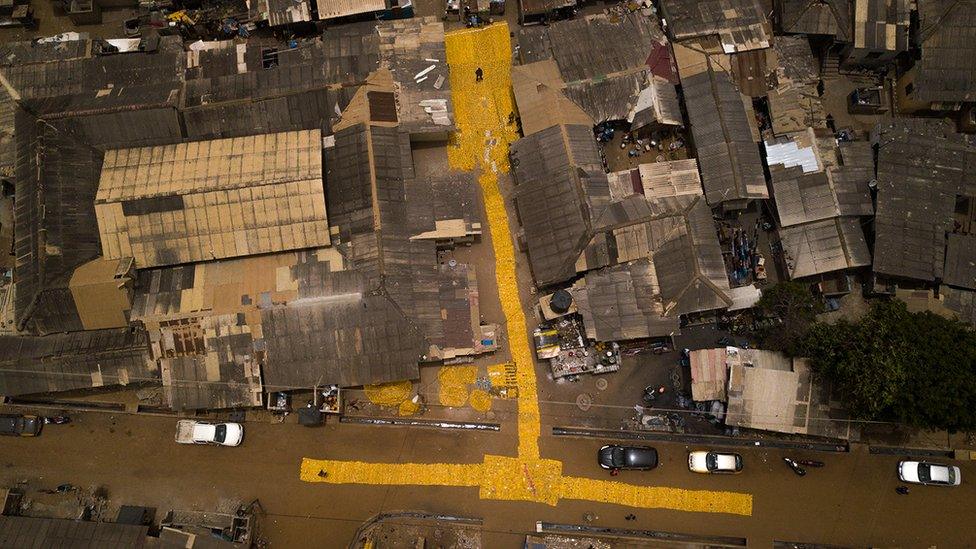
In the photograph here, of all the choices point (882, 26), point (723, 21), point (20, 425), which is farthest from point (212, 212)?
point (882, 26)

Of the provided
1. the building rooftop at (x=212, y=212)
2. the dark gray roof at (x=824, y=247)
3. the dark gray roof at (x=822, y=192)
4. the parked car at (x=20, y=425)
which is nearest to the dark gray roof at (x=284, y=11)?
the building rooftop at (x=212, y=212)

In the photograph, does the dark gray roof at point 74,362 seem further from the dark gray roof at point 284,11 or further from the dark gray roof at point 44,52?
the dark gray roof at point 284,11

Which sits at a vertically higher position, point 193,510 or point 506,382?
point 506,382

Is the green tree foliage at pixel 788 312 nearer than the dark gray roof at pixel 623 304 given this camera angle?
Yes

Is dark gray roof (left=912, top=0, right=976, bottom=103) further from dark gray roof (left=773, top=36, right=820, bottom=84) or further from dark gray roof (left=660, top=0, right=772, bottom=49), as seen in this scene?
dark gray roof (left=660, top=0, right=772, bottom=49)

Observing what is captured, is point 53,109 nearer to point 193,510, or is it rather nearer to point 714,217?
point 193,510

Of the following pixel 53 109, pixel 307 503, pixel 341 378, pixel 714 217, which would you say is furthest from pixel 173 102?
pixel 714 217

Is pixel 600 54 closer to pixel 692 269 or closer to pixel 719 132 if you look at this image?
pixel 719 132
